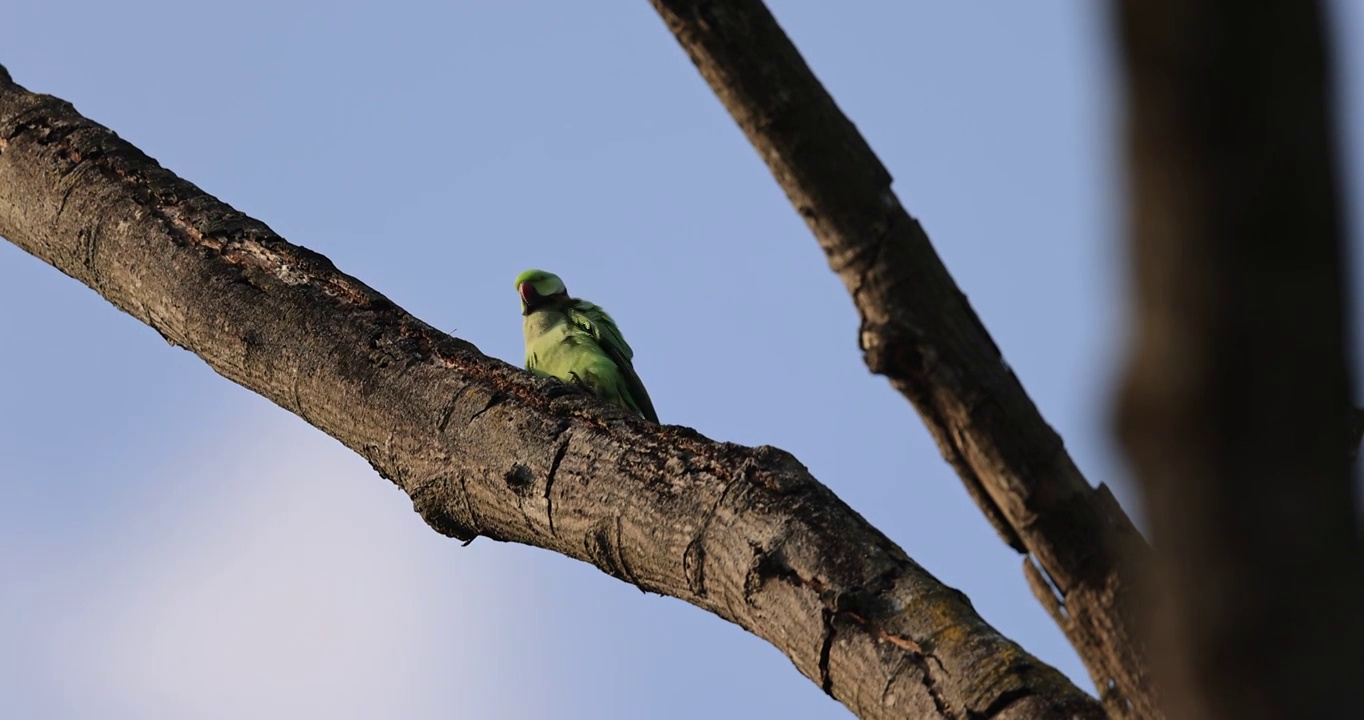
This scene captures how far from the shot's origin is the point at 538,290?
28.7 ft

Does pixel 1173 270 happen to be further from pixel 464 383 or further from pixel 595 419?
pixel 464 383

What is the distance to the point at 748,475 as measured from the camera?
11.1ft

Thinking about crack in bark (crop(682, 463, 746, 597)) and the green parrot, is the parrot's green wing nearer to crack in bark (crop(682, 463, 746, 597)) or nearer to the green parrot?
the green parrot

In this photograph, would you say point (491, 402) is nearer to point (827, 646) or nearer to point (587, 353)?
point (827, 646)

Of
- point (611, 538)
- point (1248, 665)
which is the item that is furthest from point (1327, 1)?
point (611, 538)

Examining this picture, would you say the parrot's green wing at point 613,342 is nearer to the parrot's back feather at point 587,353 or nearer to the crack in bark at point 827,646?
the parrot's back feather at point 587,353

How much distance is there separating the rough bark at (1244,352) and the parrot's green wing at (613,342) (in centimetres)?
592

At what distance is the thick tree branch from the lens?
2957mm

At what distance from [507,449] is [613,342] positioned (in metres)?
3.76

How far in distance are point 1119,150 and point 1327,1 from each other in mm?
222

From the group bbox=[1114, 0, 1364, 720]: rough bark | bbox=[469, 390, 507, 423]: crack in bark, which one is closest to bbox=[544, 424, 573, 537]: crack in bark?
bbox=[469, 390, 507, 423]: crack in bark

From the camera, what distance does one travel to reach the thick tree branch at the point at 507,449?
296 cm

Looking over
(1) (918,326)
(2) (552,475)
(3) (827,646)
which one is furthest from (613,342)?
(1) (918,326)

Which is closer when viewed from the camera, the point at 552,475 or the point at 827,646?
the point at 827,646
